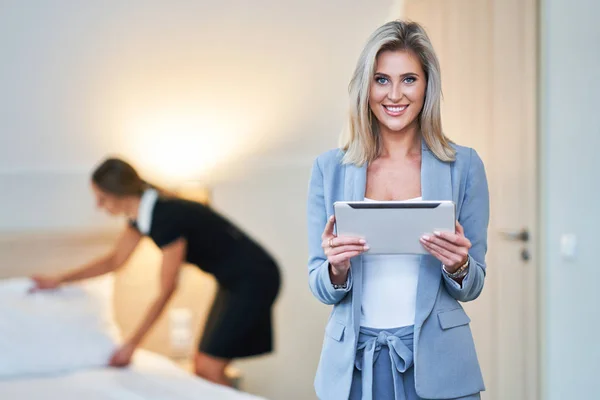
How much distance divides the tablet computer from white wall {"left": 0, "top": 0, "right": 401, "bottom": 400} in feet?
5.60

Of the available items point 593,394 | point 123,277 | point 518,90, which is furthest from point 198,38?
point 593,394

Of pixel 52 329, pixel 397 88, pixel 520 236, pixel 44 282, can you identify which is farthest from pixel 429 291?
pixel 44 282

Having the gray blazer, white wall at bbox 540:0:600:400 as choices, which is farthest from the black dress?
the gray blazer

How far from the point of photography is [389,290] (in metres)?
1.26

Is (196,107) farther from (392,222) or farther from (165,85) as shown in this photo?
(392,222)

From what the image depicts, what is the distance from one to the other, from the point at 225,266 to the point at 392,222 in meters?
1.89

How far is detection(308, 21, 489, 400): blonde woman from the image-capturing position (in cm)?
125

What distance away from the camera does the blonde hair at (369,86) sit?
49.7 inches

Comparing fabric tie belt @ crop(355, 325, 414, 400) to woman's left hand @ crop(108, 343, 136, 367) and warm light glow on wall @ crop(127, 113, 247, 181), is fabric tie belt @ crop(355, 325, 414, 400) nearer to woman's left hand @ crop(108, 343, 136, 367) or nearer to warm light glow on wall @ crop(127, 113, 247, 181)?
woman's left hand @ crop(108, 343, 136, 367)

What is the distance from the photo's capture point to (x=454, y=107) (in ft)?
7.20

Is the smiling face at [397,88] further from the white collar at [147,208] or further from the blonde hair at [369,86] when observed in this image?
the white collar at [147,208]

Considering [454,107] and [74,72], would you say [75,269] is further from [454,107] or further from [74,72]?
[454,107]

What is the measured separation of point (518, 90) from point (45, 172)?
6.06ft

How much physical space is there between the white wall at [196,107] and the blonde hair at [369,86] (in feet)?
5.02
